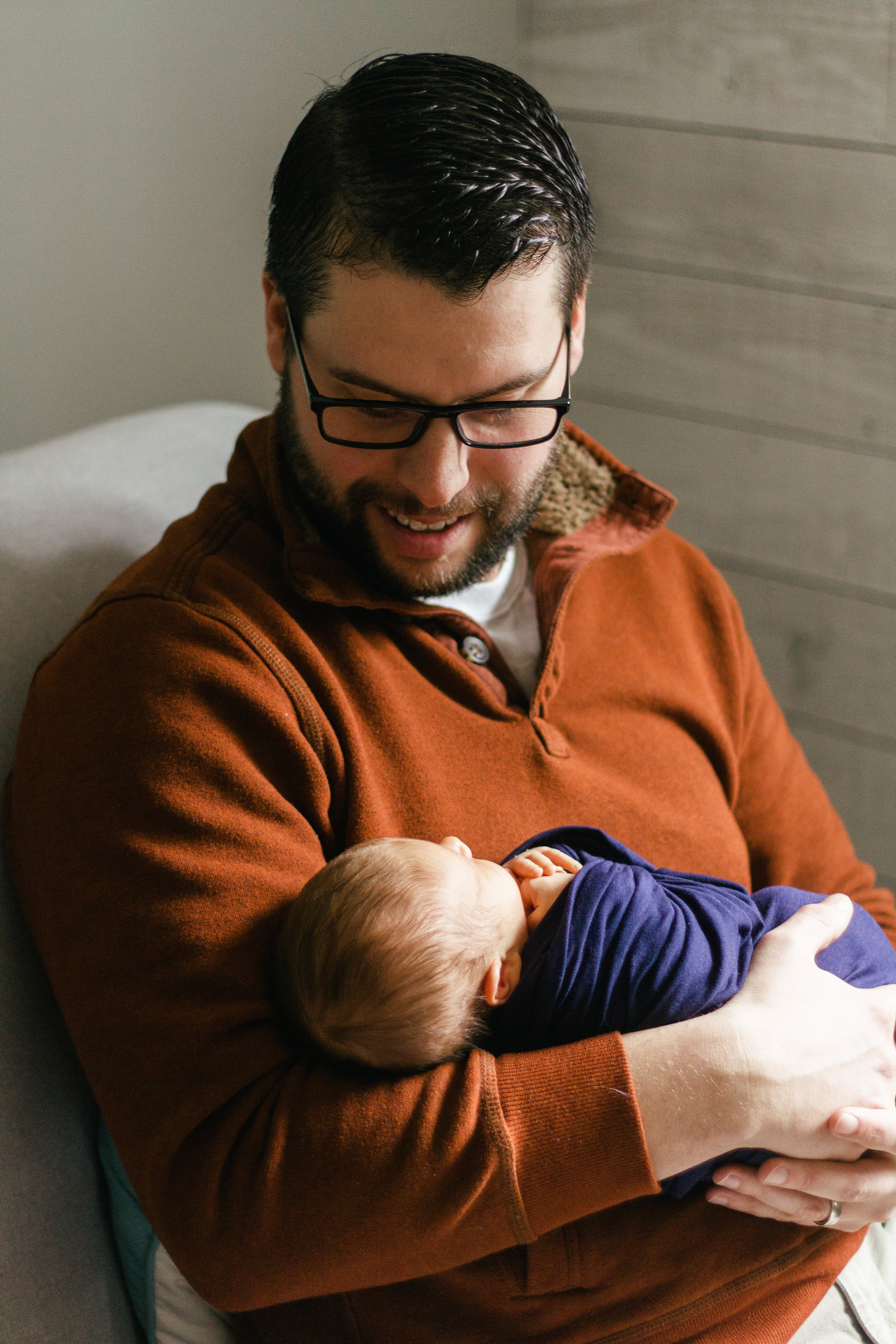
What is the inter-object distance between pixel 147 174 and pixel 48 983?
3.82ft

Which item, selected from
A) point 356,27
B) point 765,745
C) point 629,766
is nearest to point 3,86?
point 356,27

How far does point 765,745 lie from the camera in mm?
1596

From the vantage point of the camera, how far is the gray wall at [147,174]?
1.57 metres

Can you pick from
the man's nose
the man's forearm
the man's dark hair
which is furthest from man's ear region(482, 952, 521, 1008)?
the man's dark hair

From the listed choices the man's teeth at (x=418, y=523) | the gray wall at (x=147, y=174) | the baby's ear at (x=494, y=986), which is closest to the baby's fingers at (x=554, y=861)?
the baby's ear at (x=494, y=986)

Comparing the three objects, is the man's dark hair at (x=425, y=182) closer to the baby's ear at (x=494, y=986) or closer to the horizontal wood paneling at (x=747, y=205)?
the baby's ear at (x=494, y=986)

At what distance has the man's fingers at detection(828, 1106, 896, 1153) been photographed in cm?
106

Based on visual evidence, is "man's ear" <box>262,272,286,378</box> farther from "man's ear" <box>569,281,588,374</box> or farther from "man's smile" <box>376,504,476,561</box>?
"man's ear" <box>569,281,588,374</box>

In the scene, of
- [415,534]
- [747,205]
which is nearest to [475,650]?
[415,534]

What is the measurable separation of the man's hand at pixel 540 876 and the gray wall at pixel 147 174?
1.02 meters

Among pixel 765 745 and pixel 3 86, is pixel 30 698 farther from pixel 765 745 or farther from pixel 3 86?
pixel 765 745

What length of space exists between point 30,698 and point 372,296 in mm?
533

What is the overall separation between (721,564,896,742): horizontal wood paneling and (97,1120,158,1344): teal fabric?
1.42 meters

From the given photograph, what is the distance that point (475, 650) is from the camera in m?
1.34
